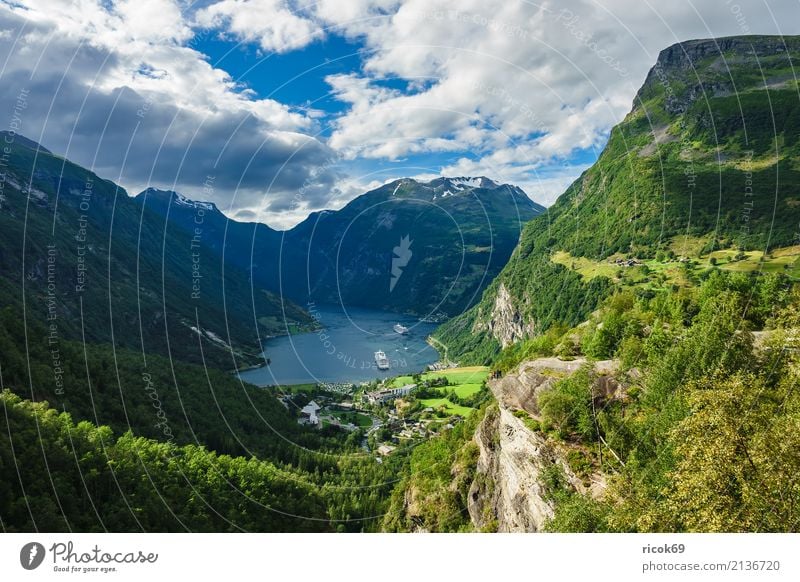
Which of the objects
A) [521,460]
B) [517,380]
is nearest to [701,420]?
[521,460]

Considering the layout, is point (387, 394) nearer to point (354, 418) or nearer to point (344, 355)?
point (354, 418)

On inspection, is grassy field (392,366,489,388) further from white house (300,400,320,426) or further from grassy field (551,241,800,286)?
grassy field (551,241,800,286)

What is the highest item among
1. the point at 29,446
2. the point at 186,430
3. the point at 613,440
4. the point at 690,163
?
the point at 690,163

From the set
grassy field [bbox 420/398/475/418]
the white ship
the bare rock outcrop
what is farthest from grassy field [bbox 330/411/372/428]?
the bare rock outcrop

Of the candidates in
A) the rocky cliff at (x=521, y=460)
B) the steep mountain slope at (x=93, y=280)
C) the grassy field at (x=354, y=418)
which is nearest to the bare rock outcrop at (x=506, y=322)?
the grassy field at (x=354, y=418)

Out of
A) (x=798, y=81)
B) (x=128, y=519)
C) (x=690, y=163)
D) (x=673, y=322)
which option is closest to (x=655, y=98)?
(x=798, y=81)

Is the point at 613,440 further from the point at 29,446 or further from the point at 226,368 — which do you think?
the point at 226,368
